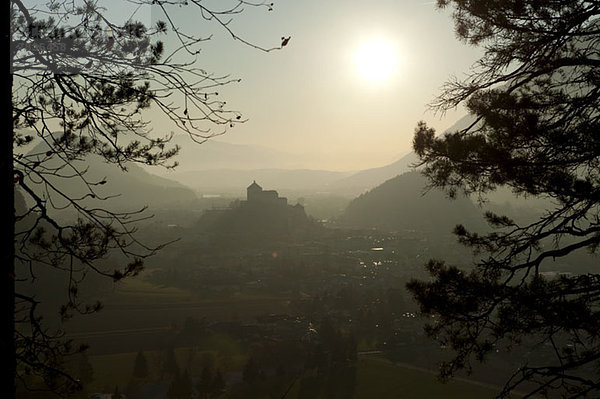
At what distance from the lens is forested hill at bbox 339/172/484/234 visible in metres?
75.8

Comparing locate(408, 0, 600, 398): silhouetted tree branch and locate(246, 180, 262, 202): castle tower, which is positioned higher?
locate(246, 180, 262, 202): castle tower

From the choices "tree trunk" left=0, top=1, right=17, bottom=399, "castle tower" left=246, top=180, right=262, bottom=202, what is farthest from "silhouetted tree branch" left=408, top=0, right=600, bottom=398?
"castle tower" left=246, top=180, right=262, bottom=202

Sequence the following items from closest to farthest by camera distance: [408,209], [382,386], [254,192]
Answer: [382,386], [254,192], [408,209]

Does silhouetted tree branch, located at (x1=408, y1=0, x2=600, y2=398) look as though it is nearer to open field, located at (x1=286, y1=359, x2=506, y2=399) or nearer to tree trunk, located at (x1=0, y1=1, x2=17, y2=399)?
tree trunk, located at (x1=0, y1=1, x2=17, y2=399)

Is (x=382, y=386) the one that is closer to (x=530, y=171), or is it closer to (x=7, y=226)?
(x=530, y=171)

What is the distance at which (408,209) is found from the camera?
273 feet

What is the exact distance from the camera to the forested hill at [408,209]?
75806mm

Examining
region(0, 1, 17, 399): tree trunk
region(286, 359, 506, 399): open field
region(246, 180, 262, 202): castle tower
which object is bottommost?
region(286, 359, 506, 399): open field

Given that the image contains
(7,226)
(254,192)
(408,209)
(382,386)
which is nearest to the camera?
(7,226)

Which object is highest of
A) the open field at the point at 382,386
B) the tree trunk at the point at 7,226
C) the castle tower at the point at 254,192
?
the castle tower at the point at 254,192

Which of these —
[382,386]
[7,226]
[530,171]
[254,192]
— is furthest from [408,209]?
[7,226]

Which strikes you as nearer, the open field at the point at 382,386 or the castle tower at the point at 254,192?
the open field at the point at 382,386

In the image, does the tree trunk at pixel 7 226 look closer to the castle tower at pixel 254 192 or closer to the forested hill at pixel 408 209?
the castle tower at pixel 254 192

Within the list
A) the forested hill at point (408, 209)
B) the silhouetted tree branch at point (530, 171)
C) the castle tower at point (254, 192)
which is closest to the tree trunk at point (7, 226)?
the silhouetted tree branch at point (530, 171)
